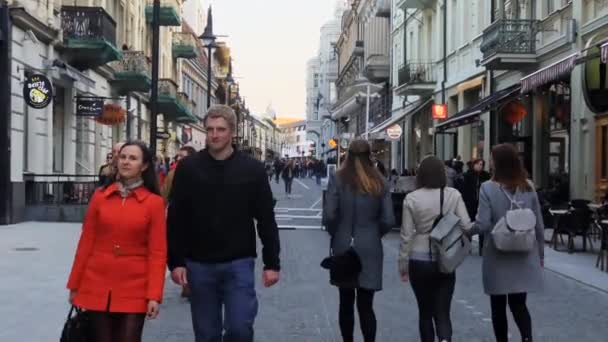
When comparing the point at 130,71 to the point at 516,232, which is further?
the point at 130,71

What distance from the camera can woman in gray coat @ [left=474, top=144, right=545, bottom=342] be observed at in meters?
6.81

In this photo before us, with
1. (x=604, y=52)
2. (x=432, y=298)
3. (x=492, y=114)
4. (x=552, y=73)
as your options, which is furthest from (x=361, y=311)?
(x=492, y=114)

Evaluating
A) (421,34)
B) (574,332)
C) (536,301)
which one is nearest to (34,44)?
(536,301)

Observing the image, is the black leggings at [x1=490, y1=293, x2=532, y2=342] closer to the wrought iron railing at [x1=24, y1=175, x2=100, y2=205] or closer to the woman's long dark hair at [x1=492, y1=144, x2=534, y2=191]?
the woman's long dark hair at [x1=492, y1=144, x2=534, y2=191]

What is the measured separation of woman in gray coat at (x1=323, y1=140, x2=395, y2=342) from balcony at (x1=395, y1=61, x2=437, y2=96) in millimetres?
29878

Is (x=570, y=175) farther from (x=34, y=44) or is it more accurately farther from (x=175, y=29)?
(x=175, y=29)

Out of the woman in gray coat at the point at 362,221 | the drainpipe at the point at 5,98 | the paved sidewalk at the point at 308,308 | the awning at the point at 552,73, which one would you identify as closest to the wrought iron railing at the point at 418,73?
the awning at the point at 552,73

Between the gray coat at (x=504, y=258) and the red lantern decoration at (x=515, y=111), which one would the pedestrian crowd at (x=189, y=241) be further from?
the red lantern decoration at (x=515, y=111)

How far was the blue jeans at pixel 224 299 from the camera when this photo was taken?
5254mm

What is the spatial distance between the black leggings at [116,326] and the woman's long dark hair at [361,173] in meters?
2.34

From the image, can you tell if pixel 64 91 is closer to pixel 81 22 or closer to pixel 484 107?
pixel 81 22

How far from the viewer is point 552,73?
16.5 meters

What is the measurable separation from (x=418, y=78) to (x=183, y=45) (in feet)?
56.8

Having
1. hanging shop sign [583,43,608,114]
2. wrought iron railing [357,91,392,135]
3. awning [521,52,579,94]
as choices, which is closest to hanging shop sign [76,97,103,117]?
awning [521,52,579,94]
